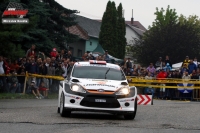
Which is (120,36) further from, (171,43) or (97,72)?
(97,72)

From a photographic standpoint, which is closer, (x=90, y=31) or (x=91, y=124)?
(x=91, y=124)

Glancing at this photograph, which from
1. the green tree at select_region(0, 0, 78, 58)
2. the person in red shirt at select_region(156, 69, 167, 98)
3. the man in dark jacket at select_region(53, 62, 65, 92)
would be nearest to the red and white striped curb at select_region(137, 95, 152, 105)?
the green tree at select_region(0, 0, 78, 58)

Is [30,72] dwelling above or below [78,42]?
below

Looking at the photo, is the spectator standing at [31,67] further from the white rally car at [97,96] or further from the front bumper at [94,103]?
the front bumper at [94,103]

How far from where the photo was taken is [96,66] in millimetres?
18656

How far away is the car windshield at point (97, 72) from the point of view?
17.9m

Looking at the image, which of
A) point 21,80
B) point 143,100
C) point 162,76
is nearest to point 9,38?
point 21,80

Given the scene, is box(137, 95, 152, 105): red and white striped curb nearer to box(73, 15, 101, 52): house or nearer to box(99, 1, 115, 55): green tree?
box(73, 15, 101, 52): house

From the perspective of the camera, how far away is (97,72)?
18172 millimetres

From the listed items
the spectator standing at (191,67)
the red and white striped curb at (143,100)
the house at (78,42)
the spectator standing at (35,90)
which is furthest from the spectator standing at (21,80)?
the house at (78,42)

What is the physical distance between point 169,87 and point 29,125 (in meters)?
21.6

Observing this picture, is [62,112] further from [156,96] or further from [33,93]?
[156,96]

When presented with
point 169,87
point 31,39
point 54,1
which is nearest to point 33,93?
point 31,39

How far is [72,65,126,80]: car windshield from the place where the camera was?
17922 millimetres
